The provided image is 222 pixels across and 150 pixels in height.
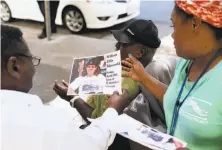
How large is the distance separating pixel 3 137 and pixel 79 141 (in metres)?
0.28

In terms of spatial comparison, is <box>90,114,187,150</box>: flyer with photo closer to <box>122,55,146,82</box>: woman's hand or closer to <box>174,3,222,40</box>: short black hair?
<box>122,55,146,82</box>: woman's hand

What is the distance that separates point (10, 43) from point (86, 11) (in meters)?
4.89

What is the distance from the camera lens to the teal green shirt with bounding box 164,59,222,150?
4.47 feet

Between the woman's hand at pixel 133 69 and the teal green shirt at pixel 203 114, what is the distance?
1.16ft

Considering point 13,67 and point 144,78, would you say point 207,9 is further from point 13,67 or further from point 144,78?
point 13,67

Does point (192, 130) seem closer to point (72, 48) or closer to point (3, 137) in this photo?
point (3, 137)

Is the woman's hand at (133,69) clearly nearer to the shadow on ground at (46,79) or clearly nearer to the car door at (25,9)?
the shadow on ground at (46,79)

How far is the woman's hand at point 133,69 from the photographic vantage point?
1.86 metres

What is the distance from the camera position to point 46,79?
4.51 m

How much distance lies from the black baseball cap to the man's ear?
0.91 m

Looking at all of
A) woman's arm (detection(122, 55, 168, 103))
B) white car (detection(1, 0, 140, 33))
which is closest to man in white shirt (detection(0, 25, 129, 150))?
woman's arm (detection(122, 55, 168, 103))

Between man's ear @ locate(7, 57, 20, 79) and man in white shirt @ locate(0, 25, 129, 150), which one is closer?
man in white shirt @ locate(0, 25, 129, 150)

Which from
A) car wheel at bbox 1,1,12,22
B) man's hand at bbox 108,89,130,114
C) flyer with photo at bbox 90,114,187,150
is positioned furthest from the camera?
car wheel at bbox 1,1,12,22

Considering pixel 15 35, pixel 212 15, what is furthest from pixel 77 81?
pixel 212 15
